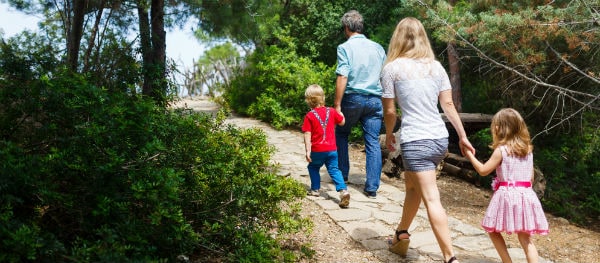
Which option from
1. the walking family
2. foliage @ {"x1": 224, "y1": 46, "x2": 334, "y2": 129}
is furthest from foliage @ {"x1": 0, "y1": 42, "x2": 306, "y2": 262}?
foliage @ {"x1": 224, "y1": 46, "x2": 334, "y2": 129}

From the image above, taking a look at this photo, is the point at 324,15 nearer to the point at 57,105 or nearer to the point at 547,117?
the point at 547,117

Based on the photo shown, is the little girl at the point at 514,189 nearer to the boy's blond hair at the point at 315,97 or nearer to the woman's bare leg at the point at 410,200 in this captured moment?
the woman's bare leg at the point at 410,200

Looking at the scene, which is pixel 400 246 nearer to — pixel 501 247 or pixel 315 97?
pixel 501 247

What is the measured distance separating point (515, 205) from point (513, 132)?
510 millimetres

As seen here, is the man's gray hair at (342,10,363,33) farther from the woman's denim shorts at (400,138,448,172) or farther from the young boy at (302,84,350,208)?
the woman's denim shorts at (400,138,448,172)

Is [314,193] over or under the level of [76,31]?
under

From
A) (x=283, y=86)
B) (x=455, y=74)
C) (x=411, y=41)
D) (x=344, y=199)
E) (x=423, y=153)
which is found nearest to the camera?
(x=423, y=153)

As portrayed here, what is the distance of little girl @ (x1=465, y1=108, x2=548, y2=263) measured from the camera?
3633mm

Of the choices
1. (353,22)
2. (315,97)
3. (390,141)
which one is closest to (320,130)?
(315,97)

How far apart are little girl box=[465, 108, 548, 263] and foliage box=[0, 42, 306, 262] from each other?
1.43 meters

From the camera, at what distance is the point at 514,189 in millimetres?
3691

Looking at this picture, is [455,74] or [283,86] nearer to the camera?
[455,74]

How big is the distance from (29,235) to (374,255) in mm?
2605

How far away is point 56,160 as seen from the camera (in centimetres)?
291
